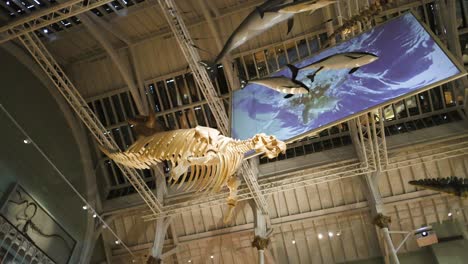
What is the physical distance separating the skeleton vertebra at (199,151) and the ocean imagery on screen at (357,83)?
3.48ft

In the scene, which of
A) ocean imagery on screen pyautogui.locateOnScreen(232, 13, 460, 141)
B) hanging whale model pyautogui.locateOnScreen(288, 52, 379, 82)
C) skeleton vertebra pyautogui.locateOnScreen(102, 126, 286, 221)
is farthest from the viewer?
ocean imagery on screen pyautogui.locateOnScreen(232, 13, 460, 141)

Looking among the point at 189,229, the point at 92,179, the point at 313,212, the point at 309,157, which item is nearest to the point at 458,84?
the point at 309,157

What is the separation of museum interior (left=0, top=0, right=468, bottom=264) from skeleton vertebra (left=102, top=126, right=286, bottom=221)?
3.87 ft

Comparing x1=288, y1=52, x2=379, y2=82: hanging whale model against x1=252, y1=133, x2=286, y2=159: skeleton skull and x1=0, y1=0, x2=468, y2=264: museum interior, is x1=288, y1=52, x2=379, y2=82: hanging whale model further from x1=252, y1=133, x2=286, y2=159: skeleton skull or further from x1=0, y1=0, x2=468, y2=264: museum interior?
x1=0, y1=0, x2=468, y2=264: museum interior

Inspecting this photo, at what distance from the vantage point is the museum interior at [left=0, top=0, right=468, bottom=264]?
1045 cm

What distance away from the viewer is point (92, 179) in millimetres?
14602

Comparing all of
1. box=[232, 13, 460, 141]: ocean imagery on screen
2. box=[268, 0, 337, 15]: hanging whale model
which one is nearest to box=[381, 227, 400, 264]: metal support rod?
box=[232, 13, 460, 141]: ocean imagery on screen

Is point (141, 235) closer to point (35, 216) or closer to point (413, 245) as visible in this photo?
point (35, 216)

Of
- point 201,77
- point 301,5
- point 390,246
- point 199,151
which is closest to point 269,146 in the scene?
point 199,151

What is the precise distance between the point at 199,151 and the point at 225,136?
2.21 metres

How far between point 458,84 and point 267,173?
617 cm

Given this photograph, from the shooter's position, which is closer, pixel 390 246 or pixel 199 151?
pixel 199 151

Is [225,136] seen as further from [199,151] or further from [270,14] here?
[270,14]

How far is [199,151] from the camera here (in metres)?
7.84
